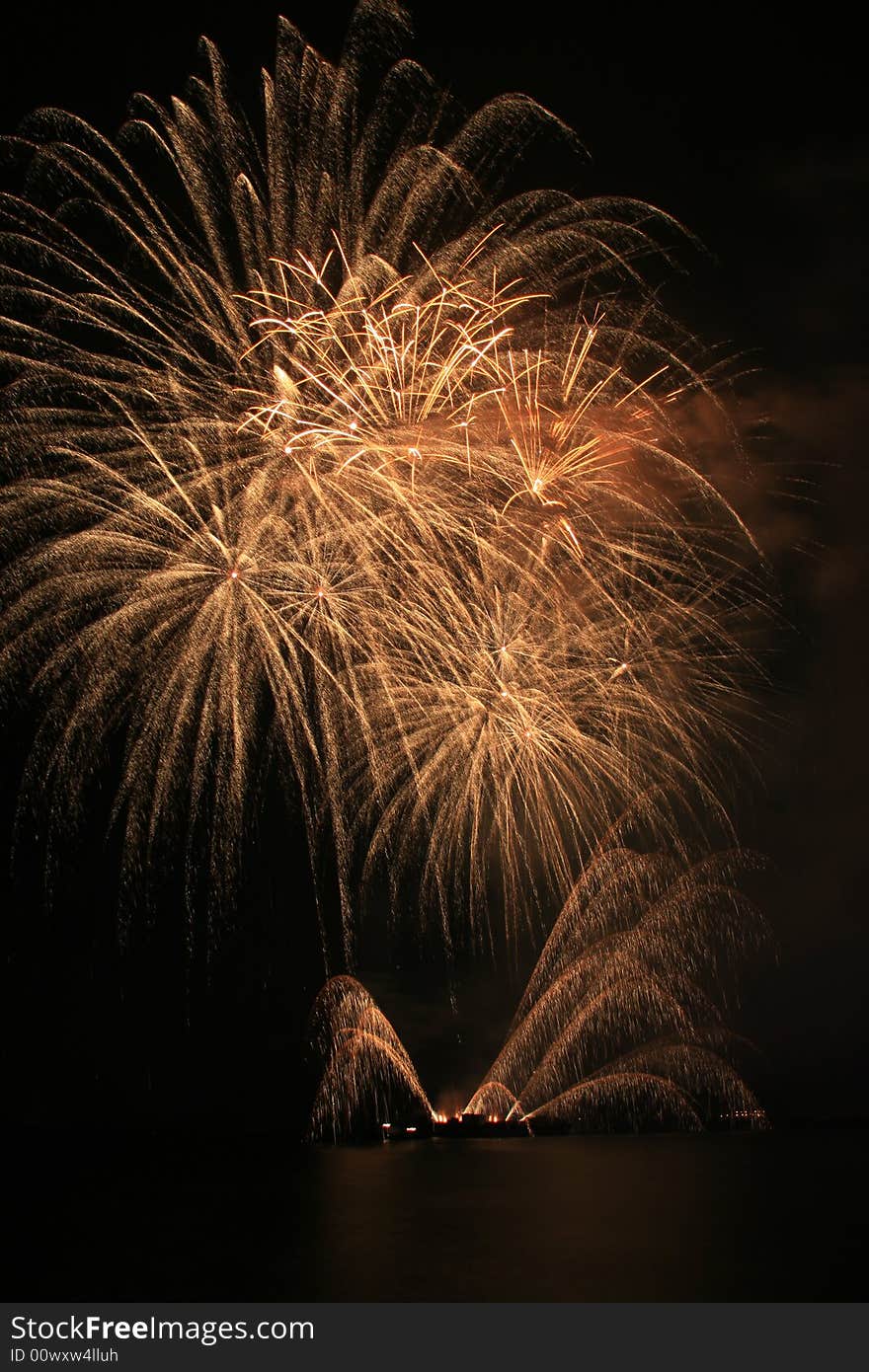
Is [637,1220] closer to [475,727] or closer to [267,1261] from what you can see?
[267,1261]

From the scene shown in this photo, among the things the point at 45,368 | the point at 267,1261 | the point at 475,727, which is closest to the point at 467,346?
the point at 45,368

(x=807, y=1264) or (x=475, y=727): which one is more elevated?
(x=475, y=727)

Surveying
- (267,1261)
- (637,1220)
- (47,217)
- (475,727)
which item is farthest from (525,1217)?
(47,217)
